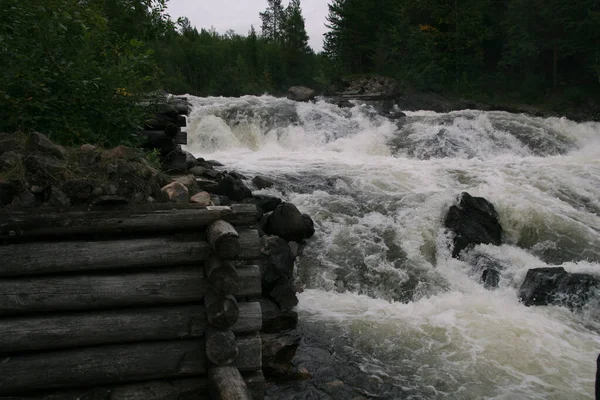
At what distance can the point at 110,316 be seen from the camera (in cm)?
391

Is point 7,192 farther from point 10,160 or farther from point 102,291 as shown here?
point 102,291

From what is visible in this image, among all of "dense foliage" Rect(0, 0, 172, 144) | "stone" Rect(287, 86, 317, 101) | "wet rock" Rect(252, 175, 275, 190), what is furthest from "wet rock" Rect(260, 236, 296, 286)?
"stone" Rect(287, 86, 317, 101)

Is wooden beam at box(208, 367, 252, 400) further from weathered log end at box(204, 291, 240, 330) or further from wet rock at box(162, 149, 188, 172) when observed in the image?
wet rock at box(162, 149, 188, 172)

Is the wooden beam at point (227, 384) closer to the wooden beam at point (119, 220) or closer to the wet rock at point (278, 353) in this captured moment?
the wooden beam at point (119, 220)

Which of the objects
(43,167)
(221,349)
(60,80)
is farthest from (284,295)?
(43,167)

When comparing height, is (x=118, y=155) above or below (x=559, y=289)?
above

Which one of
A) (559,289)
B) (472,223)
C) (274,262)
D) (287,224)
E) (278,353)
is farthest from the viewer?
(472,223)

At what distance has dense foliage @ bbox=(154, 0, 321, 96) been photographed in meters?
46.5

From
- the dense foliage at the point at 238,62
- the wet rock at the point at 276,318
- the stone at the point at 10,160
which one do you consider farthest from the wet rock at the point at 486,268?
the dense foliage at the point at 238,62

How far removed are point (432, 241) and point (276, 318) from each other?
14.8 feet

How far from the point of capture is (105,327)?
3.87 m

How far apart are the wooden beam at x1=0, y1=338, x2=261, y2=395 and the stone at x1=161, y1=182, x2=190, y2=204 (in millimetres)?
1236

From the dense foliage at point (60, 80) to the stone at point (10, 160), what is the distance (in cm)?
145

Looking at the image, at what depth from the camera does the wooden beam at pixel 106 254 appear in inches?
148
